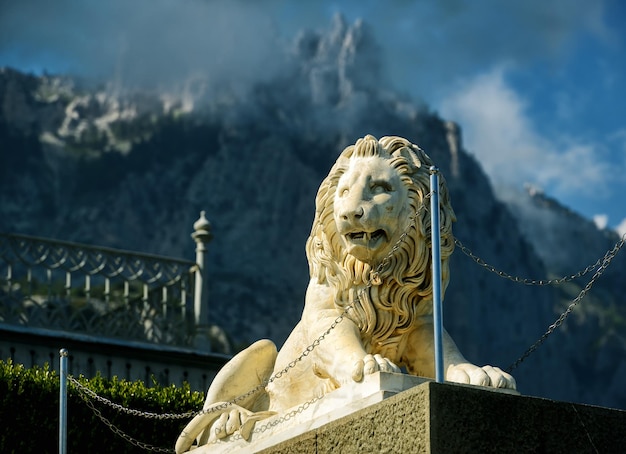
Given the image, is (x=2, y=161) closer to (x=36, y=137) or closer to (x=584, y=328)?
(x=36, y=137)

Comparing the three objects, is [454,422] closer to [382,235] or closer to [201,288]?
[382,235]

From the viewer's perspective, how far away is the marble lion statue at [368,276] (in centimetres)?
1079

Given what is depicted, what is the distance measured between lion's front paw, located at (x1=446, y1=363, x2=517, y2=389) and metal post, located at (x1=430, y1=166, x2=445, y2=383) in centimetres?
42

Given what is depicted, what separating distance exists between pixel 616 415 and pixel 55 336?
42.1 ft

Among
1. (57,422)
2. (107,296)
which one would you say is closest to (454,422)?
(57,422)

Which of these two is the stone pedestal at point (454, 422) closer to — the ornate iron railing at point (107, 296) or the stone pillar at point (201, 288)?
the ornate iron railing at point (107, 296)

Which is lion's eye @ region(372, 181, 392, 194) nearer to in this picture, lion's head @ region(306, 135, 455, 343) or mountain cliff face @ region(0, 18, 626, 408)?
lion's head @ region(306, 135, 455, 343)

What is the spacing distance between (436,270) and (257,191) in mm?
91661

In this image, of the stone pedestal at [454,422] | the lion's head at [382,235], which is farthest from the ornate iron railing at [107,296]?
the stone pedestal at [454,422]

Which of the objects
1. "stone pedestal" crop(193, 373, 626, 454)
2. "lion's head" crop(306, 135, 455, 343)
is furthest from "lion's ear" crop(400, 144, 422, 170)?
"stone pedestal" crop(193, 373, 626, 454)

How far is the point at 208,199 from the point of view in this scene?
98.8m

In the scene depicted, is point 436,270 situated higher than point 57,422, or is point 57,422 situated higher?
point 57,422

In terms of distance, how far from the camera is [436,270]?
9.96 meters

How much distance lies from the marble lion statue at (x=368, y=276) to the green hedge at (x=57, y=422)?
156 inches
